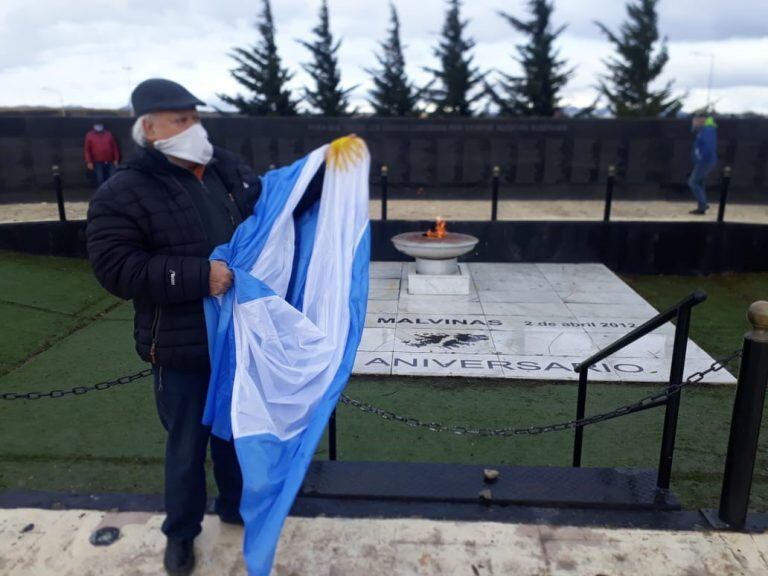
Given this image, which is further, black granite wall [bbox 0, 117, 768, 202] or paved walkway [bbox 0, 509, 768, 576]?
black granite wall [bbox 0, 117, 768, 202]

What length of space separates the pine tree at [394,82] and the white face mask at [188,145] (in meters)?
25.2

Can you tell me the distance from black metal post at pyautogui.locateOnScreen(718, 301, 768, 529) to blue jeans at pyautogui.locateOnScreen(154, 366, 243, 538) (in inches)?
95.0

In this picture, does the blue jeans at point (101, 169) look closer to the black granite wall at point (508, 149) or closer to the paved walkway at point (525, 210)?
the paved walkway at point (525, 210)

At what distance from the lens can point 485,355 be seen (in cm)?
639

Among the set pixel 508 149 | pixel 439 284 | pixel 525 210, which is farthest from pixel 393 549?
pixel 508 149

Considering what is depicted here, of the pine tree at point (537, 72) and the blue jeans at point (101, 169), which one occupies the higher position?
the pine tree at point (537, 72)

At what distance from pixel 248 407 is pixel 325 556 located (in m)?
0.80

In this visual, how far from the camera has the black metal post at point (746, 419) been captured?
290cm

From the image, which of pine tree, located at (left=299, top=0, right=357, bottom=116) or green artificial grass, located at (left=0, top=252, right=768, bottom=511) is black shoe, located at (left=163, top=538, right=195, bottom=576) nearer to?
green artificial grass, located at (left=0, top=252, right=768, bottom=511)

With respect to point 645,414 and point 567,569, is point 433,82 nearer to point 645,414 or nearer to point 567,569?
point 645,414

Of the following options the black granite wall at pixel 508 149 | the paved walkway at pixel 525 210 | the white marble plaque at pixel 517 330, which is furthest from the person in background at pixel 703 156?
the white marble plaque at pixel 517 330

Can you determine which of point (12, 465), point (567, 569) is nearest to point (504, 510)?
point (567, 569)

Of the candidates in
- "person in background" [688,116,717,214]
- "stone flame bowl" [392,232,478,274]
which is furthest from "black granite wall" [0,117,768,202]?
"stone flame bowl" [392,232,478,274]

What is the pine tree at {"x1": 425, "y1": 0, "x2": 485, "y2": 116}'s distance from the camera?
2611 cm
